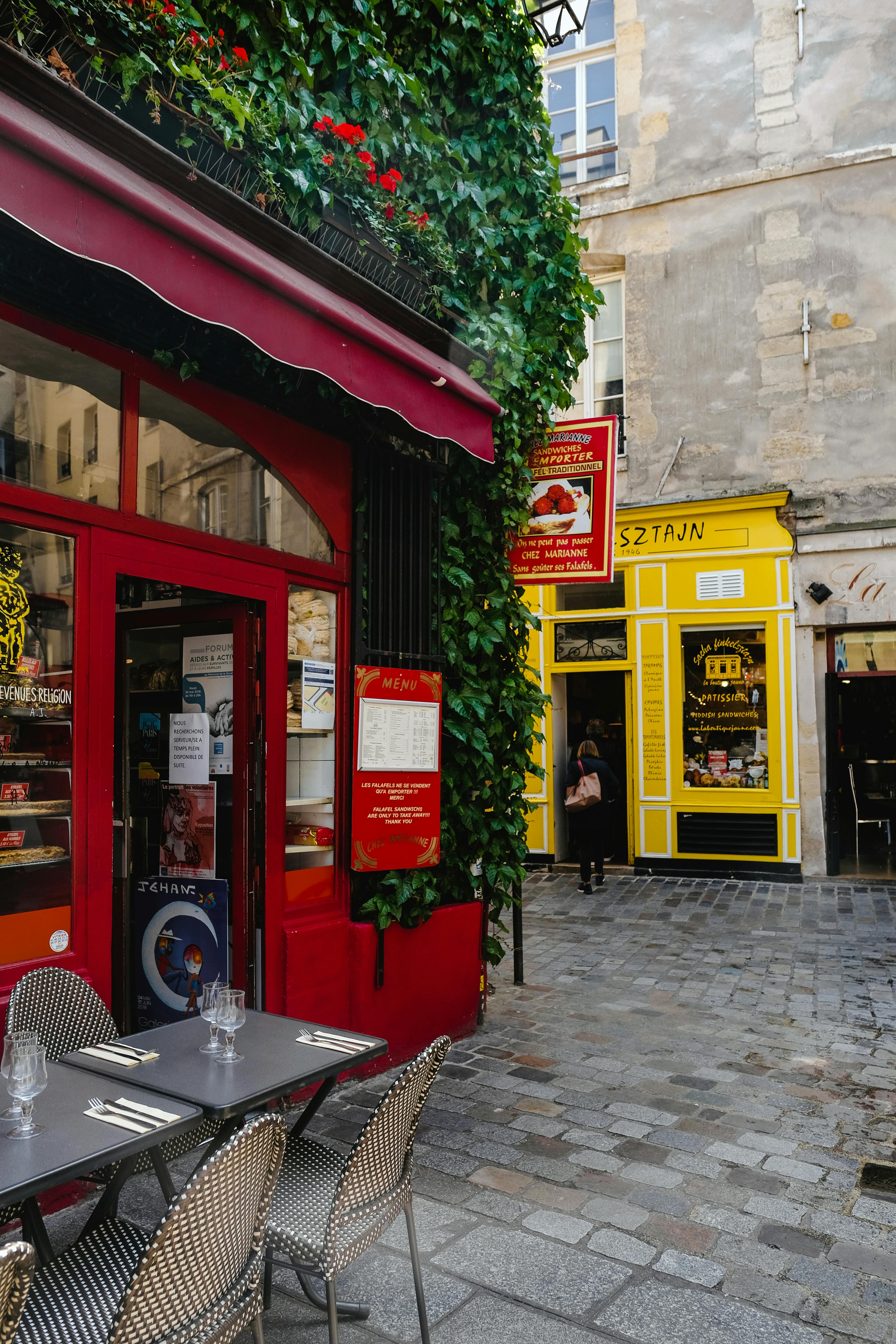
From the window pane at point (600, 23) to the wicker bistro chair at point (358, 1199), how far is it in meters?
14.9

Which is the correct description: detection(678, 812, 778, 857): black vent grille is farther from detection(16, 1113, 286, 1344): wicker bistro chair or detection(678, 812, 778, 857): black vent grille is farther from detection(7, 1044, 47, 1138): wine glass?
detection(7, 1044, 47, 1138): wine glass

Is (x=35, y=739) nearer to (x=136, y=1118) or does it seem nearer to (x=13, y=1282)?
(x=136, y=1118)

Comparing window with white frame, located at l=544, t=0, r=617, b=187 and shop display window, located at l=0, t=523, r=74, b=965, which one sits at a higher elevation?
window with white frame, located at l=544, t=0, r=617, b=187

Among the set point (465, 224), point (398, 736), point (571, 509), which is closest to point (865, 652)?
point (571, 509)

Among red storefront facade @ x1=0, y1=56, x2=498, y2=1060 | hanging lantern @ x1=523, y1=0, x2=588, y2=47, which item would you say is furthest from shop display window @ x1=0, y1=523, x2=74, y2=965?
hanging lantern @ x1=523, y1=0, x2=588, y2=47

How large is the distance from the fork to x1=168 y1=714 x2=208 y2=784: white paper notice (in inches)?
99.2

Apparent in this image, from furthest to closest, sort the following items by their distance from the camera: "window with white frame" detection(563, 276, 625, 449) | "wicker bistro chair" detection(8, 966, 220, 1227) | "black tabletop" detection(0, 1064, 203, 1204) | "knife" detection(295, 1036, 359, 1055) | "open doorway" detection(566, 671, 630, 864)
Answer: "window with white frame" detection(563, 276, 625, 449) → "open doorway" detection(566, 671, 630, 864) → "wicker bistro chair" detection(8, 966, 220, 1227) → "knife" detection(295, 1036, 359, 1055) → "black tabletop" detection(0, 1064, 203, 1204)

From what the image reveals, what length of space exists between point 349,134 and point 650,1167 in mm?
5230

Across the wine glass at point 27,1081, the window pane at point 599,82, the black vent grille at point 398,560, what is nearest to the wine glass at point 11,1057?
the wine glass at point 27,1081

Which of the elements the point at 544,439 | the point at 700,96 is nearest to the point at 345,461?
the point at 544,439

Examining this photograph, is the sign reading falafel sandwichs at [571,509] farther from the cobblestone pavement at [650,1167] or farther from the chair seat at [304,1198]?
the chair seat at [304,1198]

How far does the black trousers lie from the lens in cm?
1127

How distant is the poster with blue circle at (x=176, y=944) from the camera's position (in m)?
4.93

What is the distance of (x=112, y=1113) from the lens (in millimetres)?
2586
